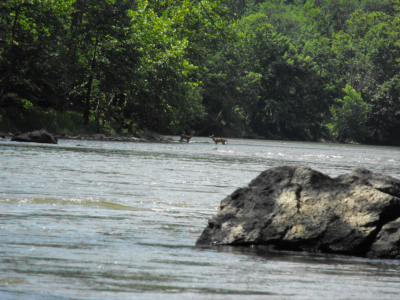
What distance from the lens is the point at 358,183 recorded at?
7.15m

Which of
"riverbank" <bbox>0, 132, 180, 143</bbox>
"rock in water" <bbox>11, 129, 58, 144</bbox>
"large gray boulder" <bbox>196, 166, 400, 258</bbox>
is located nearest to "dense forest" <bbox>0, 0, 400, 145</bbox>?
"riverbank" <bbox>0, 132, 180, 143</bbox>

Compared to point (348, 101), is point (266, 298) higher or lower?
lower

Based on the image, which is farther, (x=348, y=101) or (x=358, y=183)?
(x=348, y=101)

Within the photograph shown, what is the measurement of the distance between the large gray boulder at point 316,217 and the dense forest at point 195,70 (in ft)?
94.8

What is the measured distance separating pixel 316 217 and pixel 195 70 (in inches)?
2075

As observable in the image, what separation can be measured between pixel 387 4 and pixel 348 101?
43259 mm

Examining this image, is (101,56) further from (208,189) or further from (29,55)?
(208,189)

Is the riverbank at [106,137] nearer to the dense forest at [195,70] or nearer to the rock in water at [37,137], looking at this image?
the dense forest at [195,70]

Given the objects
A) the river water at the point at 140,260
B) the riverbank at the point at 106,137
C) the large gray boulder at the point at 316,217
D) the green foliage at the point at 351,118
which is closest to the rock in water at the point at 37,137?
the riverbank at the point at 106,137

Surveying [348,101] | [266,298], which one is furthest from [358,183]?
[348,101]

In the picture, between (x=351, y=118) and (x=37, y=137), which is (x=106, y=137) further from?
(x=351, y=118)

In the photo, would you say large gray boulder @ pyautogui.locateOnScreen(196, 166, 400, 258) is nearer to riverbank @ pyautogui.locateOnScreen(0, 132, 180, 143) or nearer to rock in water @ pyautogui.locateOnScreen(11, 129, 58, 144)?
rock in water @ pyautogui.locateOnScreen(11, 129, 58, 144)

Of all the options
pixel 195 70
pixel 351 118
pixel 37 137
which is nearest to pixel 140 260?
pixel 37 137

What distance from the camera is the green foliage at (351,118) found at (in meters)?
88.3
